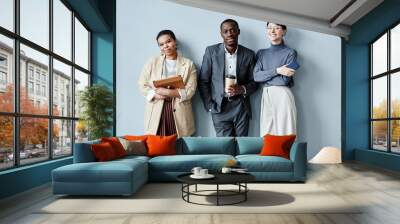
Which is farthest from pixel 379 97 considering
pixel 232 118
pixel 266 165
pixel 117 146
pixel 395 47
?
pixel 117 146

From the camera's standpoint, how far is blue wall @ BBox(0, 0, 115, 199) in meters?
4.87

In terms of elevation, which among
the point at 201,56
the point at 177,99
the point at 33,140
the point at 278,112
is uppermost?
the point at 201,56

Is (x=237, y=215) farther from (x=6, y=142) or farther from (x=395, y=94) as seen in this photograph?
(x=395, y=94)

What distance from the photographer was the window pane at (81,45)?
28.5 ft

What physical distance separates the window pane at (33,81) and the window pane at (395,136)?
21.8 ft

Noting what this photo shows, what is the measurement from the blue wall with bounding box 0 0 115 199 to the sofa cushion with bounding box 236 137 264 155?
3.01 meters

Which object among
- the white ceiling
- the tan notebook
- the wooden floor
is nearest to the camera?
the white ceiling

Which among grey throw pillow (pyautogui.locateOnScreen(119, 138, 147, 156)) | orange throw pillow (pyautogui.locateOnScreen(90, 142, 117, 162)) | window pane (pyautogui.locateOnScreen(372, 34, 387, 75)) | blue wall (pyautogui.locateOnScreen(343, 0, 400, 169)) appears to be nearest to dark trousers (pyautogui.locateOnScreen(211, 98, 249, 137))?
grey throw pillow (pyautogui.locateOnScreen(119, 138, 147, 156))

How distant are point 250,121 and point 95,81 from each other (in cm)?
485

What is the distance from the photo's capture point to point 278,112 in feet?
21.6

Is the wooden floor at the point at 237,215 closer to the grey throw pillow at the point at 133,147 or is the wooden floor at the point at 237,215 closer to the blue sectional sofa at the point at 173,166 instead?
the blue sectional sofa at the point at 173,166

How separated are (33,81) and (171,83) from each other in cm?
214

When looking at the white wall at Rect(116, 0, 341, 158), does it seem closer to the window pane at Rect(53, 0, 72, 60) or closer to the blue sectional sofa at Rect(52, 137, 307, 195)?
the blue sectional sofa at Rect(52, 137, 307, 195)

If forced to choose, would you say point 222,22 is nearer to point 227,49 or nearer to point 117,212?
point 227,49
